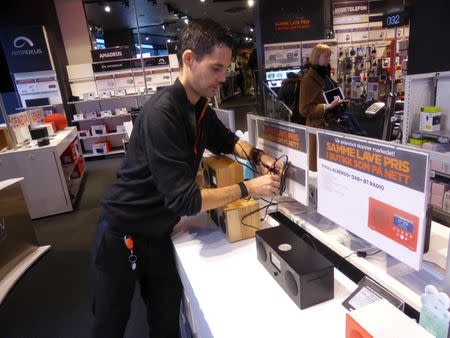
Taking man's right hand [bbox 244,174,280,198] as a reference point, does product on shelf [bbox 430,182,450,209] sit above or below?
below

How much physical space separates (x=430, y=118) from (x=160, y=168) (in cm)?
216

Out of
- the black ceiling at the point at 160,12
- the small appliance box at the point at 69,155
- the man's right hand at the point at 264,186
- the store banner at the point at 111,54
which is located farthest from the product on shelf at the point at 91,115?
the man's right hand at the point at 264,186

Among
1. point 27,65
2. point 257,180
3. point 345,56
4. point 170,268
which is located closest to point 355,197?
point 257,180

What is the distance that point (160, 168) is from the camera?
1.06 m

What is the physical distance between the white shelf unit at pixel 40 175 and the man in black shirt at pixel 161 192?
111 inches

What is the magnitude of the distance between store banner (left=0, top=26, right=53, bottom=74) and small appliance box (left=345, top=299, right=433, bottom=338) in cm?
687

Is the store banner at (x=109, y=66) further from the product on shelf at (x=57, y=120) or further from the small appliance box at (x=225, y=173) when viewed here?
the small appliance box at (x=225, y=173)

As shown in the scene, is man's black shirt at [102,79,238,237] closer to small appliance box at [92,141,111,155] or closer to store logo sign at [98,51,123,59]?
small appliance box at [92,141,111,155]

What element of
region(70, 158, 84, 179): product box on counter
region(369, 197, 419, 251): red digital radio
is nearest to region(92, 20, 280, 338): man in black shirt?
region(369, 197, 419, 251): red digital radio

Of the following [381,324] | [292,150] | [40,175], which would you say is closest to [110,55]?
[40,175]

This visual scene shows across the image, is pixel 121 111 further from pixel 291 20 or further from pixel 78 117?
pixel 291 20

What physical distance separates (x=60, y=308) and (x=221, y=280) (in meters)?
1.69

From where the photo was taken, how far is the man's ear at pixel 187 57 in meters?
1.13

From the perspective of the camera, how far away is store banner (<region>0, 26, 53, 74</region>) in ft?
19.4
